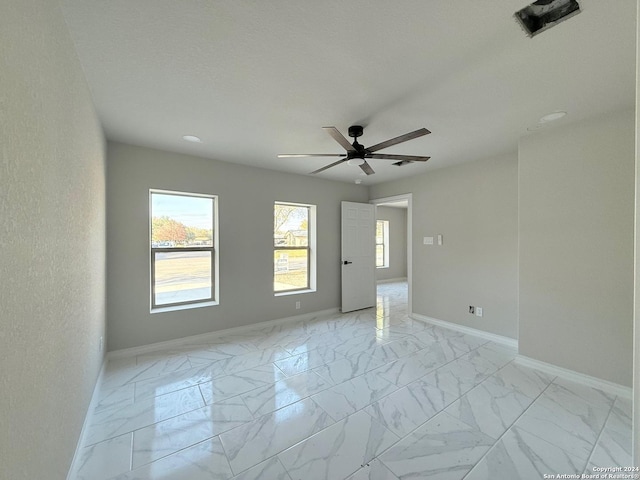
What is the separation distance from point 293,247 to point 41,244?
12.2 feet

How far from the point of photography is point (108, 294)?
10.2 ft

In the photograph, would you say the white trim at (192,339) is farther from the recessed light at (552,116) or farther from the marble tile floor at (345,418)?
the recessed light at (552,116)

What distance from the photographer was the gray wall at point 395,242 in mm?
8812

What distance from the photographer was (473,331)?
12.8 ft

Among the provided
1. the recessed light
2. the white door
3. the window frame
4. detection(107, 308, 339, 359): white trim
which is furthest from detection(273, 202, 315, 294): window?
the recessed light

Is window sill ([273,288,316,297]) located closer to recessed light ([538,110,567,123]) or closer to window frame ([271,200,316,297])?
window frame ([271,200,316,297])

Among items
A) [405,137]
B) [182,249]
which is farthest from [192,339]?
[405,137]

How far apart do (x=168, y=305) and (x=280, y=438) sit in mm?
2522

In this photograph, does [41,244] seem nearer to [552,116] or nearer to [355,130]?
[355,130]

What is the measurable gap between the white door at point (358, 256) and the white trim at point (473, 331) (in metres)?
1.03

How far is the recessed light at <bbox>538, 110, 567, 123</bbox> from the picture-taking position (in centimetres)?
247

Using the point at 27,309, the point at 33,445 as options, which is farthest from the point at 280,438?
the point at 27,309

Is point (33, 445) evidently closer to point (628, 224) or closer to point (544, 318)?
point (544, 318)

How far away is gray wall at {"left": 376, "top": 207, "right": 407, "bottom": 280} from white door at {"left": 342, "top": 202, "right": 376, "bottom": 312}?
3.29 meters
